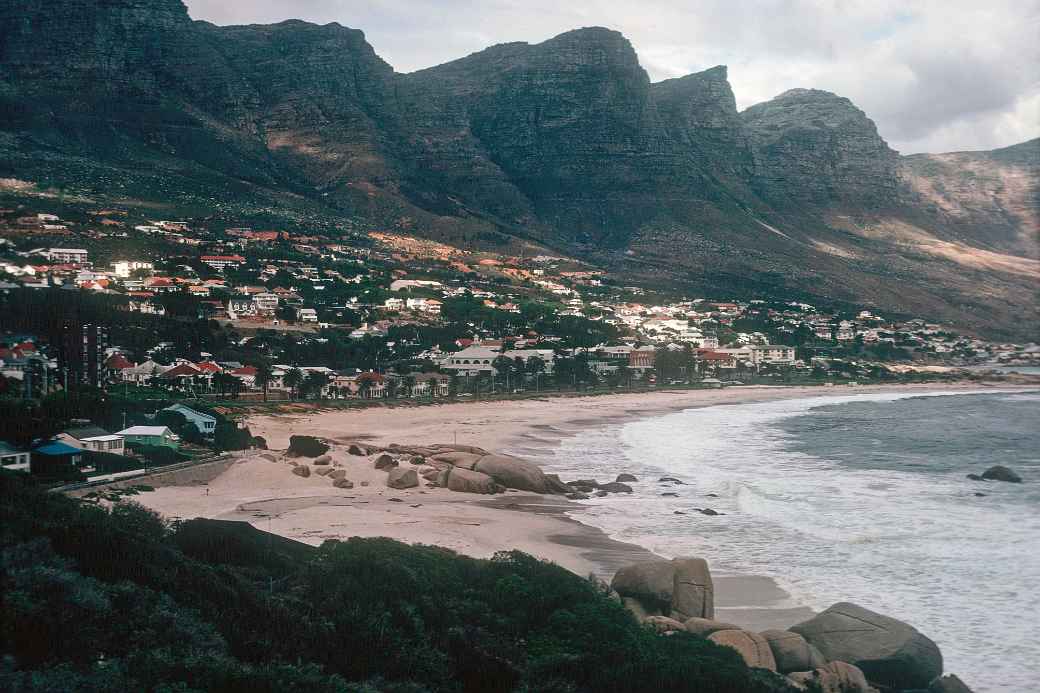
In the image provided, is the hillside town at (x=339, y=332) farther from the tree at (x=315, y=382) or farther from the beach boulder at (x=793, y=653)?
the beach boulder at (x=793, y=653)

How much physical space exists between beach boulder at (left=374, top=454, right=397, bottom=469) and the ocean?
7012 millimetres

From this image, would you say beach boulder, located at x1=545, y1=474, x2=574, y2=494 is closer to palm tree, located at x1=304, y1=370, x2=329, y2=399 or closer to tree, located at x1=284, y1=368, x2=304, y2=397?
palm tree, located at x1=304, y1=370, x2=329, y2=399

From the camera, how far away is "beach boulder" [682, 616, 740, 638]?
15852mm

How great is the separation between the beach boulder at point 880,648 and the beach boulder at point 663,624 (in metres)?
2.57

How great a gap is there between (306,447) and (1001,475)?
29.4 metres

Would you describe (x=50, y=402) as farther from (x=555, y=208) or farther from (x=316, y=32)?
(x=316, y=32)

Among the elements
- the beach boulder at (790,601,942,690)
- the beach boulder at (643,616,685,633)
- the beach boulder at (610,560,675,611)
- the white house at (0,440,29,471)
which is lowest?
the beach boulder at (790,601,942,690)

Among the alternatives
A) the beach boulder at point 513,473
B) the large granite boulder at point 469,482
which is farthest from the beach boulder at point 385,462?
the beach boulder at point 513,473

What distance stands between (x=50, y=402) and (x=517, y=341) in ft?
197

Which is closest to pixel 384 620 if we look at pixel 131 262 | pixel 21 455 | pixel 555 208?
pixel 21 455

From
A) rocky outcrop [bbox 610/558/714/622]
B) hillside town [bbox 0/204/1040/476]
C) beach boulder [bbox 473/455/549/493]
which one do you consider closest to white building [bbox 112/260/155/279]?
hillside town [bbox 0/204/1040/476]

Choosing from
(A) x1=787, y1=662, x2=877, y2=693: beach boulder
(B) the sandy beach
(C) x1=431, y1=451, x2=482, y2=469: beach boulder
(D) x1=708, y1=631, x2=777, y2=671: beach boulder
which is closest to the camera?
(A) x1=787, y1=662, x2=877, y2=693: beach boulder

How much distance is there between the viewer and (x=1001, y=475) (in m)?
36.4

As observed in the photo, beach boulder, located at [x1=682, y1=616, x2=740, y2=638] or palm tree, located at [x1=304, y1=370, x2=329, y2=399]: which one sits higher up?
palm tree, located at [x1=304, y1=370, x2=329, y2=399]
